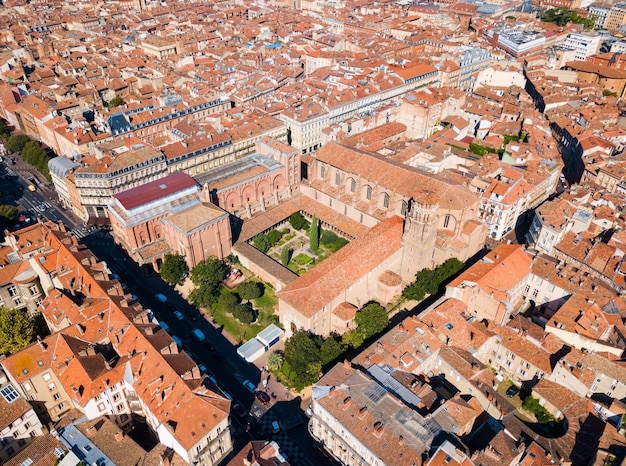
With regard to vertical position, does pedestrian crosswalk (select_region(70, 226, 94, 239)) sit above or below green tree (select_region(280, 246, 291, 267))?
below

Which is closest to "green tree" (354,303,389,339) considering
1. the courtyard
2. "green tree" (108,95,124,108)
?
the courtyard

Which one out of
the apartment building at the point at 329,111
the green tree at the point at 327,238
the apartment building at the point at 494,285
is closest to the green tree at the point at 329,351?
the apartment building at the point at 494,285

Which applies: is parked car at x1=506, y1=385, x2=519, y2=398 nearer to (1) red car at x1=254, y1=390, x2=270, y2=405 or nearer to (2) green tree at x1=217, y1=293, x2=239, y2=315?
(1) red car at x1=254, y1=390, x2=270, y2=405

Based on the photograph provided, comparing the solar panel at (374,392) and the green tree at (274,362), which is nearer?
the solar panel at (374,392)

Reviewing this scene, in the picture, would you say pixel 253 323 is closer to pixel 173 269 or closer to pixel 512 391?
pixel 173 269

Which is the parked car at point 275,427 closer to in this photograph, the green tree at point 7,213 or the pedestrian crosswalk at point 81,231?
the pedestrian crosswalk at point 81,231

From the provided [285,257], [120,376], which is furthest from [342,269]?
[120,376]
